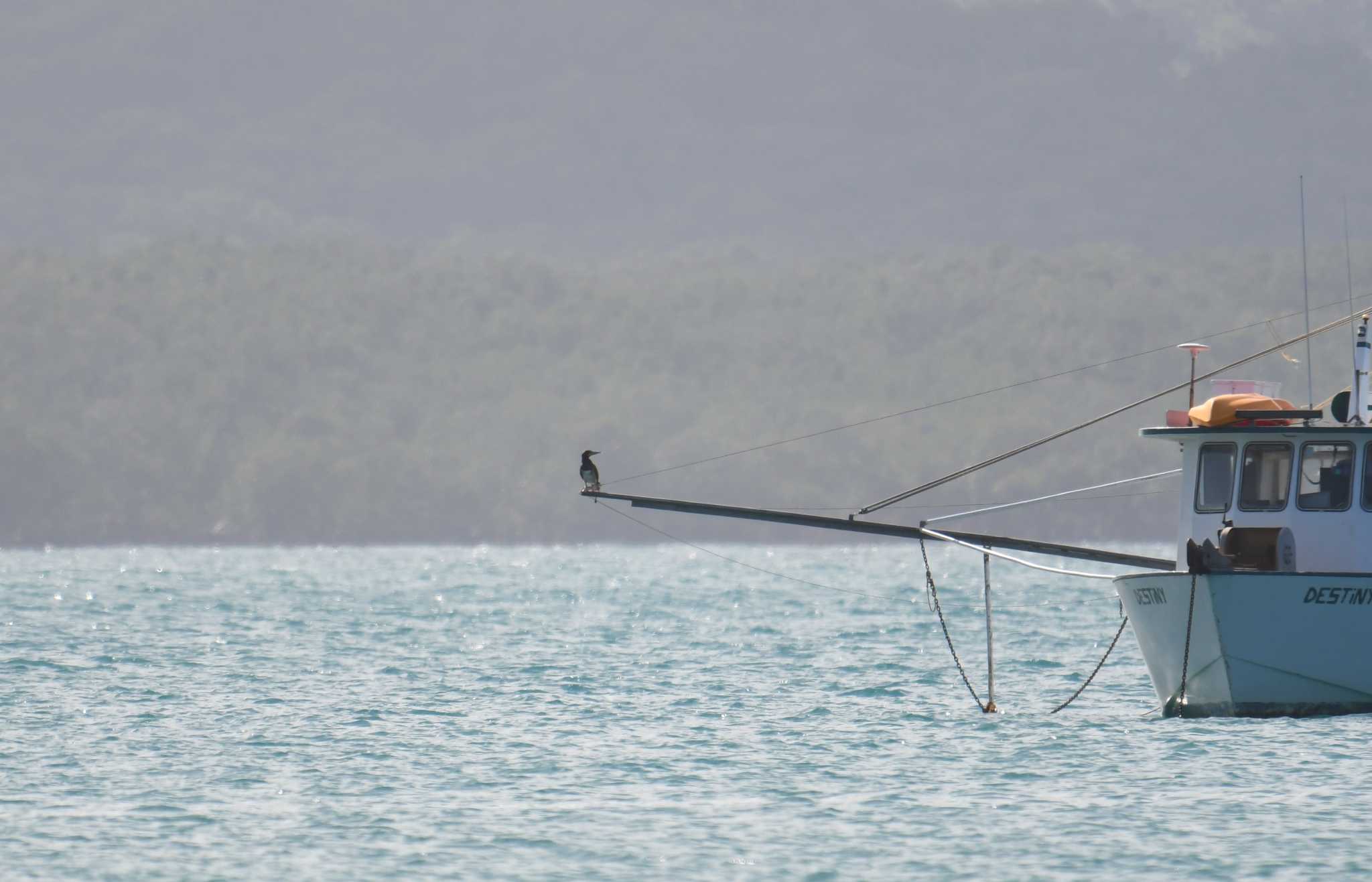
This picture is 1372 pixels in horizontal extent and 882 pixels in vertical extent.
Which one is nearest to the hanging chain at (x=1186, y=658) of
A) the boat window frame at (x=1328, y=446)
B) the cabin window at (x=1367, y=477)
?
the boat window frame at (x=1328, y=446)

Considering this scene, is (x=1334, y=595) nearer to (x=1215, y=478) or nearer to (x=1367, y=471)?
(x=1367, y=471)

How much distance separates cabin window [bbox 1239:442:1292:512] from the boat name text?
2.14m

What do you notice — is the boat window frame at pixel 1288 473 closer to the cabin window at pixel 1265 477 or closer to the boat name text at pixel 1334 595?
the cabin window at pixel 1265 477

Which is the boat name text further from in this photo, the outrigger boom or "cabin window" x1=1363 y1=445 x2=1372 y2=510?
the outrigger boom

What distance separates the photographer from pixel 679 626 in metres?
74.2

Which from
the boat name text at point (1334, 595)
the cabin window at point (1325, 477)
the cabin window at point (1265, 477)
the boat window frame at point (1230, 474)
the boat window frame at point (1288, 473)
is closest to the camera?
the boat name text at point (1334, 595)

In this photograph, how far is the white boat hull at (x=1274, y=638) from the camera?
28.6m

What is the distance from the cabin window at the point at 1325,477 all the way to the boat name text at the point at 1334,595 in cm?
190

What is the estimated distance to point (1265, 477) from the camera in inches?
1204

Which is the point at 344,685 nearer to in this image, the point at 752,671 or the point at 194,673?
the point at 194,673

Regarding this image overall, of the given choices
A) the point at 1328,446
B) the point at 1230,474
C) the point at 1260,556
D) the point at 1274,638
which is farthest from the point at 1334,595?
the point at 1230,474

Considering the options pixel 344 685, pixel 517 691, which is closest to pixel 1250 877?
pixel 517 691

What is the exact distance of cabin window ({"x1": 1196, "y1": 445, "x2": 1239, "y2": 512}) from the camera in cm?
3083

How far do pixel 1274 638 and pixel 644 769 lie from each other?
961 cm
